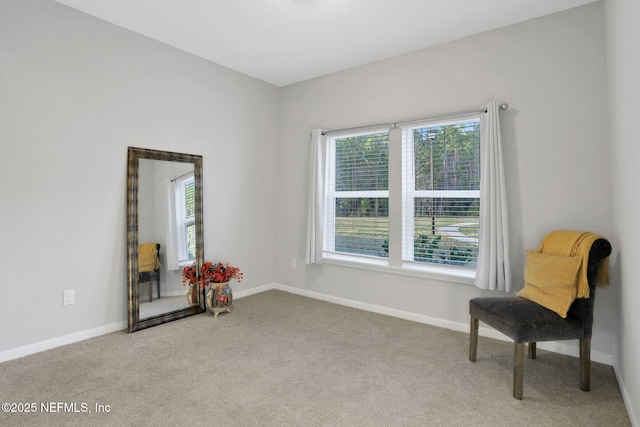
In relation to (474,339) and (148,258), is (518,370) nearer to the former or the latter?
(474,339)

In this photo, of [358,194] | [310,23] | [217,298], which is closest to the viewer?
[310,23]

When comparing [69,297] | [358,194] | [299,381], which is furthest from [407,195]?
[69,297]

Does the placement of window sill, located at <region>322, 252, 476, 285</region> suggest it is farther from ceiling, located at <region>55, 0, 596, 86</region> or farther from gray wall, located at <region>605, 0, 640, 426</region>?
ceiling, located at <region>55, 0, 596, 86</region>

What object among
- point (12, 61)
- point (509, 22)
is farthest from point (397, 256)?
point (12, 61)

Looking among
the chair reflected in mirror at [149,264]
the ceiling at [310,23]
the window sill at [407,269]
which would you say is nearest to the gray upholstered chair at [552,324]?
the window sill at [407,269]

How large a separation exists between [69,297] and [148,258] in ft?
2.18

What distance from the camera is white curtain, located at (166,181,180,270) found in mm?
3354

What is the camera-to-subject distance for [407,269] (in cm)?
340

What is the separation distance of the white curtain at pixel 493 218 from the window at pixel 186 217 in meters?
2.83

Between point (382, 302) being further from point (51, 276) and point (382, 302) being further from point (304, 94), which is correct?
point (51, 276)

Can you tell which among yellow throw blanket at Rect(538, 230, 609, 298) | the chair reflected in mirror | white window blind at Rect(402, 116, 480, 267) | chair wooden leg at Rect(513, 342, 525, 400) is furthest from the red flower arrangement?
yellow throw blanket at Rect(538, 230, 609, 298)

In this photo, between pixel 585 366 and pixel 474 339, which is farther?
pixel 474 339

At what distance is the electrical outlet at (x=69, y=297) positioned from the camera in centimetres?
271

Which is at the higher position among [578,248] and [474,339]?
[578,248]
